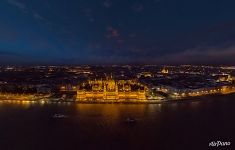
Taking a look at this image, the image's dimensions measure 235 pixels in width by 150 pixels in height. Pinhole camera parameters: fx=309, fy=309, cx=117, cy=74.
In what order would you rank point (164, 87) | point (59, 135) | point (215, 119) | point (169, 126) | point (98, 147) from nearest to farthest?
point (98, 147)
point (59, 135)
point (169, 126)
point (215, 119)
point (164, 87)

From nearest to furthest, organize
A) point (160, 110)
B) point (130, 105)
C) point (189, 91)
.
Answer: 1. point (160, 110)
2. point (130, 105)
3. point (189, 91)

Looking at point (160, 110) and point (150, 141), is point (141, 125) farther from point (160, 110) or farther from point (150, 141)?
point (160, 110)

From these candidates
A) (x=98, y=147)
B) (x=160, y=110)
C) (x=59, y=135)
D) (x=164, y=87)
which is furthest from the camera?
(x=164, y=87)

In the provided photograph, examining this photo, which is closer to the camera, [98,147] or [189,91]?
[98,147]

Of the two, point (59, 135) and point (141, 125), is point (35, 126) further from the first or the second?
point (141, 125)

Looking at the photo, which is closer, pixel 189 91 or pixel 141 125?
pixel 141 125

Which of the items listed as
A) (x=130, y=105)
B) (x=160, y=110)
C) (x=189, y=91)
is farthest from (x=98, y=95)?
(x=189, y=91)

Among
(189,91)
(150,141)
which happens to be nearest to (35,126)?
(150,141)
